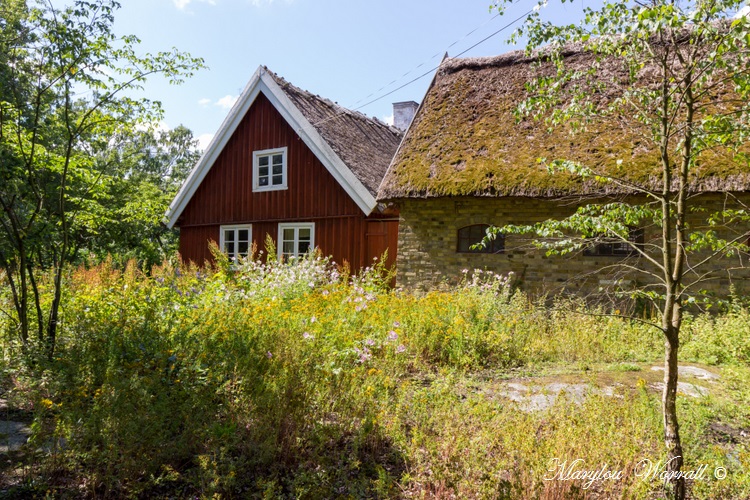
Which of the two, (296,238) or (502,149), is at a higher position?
(502,149)

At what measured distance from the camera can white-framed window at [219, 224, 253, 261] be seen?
498 inches

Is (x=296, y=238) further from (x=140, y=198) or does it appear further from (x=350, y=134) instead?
(x=140, y=198)

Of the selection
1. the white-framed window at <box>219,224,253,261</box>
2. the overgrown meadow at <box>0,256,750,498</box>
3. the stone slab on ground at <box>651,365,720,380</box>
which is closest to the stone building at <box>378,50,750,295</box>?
the stone slab on ground at <box>651,365,720,380</box>

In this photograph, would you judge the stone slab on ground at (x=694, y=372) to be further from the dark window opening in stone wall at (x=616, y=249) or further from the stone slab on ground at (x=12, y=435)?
the stone slab on ground at (x=12, y=435)

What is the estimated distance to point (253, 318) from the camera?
15.1ft

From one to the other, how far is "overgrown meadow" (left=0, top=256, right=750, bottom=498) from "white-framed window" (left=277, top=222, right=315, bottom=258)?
6583 millimetres

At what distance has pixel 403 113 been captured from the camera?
51.0ft

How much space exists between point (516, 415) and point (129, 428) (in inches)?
92.7

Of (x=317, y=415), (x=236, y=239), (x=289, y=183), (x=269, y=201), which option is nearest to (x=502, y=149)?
(x=289, y=183)

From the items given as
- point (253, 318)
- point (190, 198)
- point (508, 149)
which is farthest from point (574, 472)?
point (190, 198)

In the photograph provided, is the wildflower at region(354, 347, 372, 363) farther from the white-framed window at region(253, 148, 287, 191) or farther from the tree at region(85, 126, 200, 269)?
the white-framed window at region(253, 148, 287, 191)

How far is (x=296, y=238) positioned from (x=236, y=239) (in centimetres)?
197

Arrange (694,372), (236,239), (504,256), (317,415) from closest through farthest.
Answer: (317,415)
(694,372)
(504,256)
(236,239)

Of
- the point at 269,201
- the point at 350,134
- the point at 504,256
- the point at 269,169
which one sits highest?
the point at 350,134
